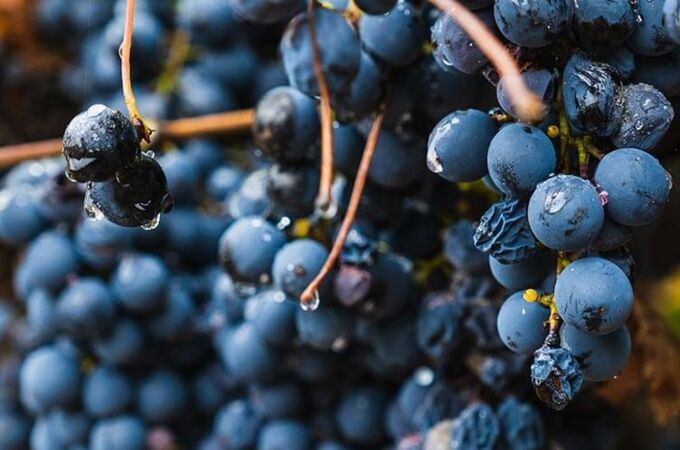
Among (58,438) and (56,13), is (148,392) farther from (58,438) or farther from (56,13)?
(56,13)

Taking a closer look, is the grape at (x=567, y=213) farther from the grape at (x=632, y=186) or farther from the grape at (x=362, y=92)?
the grape at (x=362, y=92)

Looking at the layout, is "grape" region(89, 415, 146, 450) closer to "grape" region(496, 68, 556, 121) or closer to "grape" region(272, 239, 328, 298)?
"grape" region(272, 239, 328, 298)

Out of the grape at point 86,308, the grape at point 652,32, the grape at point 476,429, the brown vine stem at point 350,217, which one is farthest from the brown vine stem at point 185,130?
the grape at point 652,32

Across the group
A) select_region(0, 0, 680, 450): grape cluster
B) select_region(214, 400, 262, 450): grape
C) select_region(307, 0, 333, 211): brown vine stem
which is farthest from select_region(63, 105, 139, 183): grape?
select_region(214, 400, 262, 450): grape

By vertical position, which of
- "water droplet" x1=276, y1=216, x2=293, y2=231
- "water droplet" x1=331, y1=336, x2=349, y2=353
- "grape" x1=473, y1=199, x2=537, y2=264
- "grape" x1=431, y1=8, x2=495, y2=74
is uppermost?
"grape" x1=431, y1=8, x2=495, y2=74

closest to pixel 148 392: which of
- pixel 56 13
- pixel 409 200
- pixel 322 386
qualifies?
pixel 322 386

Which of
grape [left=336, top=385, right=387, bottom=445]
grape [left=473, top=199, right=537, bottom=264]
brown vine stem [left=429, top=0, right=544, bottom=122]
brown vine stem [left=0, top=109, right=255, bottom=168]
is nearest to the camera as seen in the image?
brown vine stem [left=429, top=0, right=544, bottom=122]

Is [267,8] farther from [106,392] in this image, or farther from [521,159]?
[106,392]
